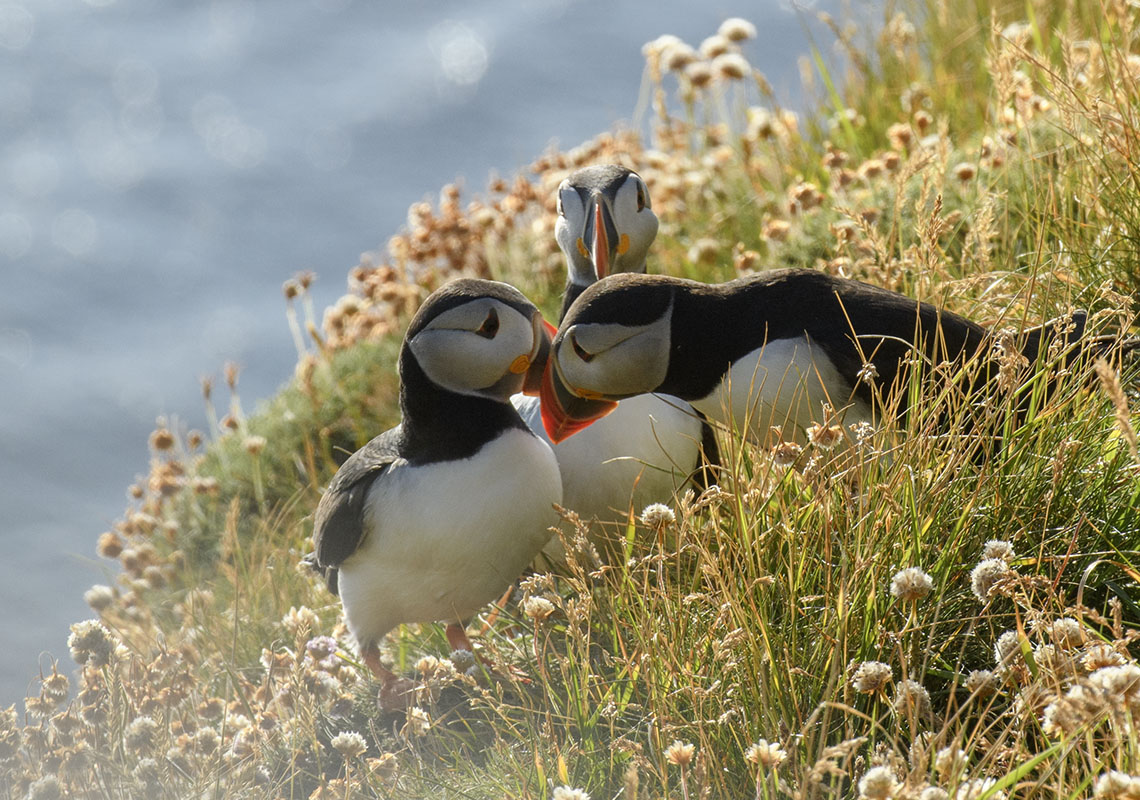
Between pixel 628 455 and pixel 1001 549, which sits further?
pixel 628 455

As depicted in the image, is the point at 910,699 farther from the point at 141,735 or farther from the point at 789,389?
the point at 141,735

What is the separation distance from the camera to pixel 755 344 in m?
3.66

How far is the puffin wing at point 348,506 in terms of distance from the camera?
3842 mm

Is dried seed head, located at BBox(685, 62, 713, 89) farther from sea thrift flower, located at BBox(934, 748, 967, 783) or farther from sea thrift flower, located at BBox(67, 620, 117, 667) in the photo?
sea thrift flower, located at BBox(934, 748, 967, 783)

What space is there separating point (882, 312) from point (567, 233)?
1538 mm

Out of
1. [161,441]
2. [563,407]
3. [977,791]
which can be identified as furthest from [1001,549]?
[161,441]

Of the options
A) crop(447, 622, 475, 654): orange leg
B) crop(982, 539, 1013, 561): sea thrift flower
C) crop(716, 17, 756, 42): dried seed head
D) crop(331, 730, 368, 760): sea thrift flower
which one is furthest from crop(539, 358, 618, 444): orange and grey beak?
crop(716, 17, 756, 42): dried seed head

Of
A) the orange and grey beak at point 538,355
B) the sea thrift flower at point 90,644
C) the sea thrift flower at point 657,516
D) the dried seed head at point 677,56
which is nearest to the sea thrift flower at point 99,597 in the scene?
the sea thrift flower at point 90,644

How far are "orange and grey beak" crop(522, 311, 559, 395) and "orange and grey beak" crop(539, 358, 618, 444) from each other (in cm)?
4

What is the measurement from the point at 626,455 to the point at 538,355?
0.47 metres

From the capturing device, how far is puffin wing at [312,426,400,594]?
151 inches

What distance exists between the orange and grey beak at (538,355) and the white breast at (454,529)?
0.19m

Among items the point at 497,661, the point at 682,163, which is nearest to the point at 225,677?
the point at 497,661

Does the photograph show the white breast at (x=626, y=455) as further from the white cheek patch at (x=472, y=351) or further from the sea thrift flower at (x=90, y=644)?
the sea thrift flower at (x=90, y=644)
